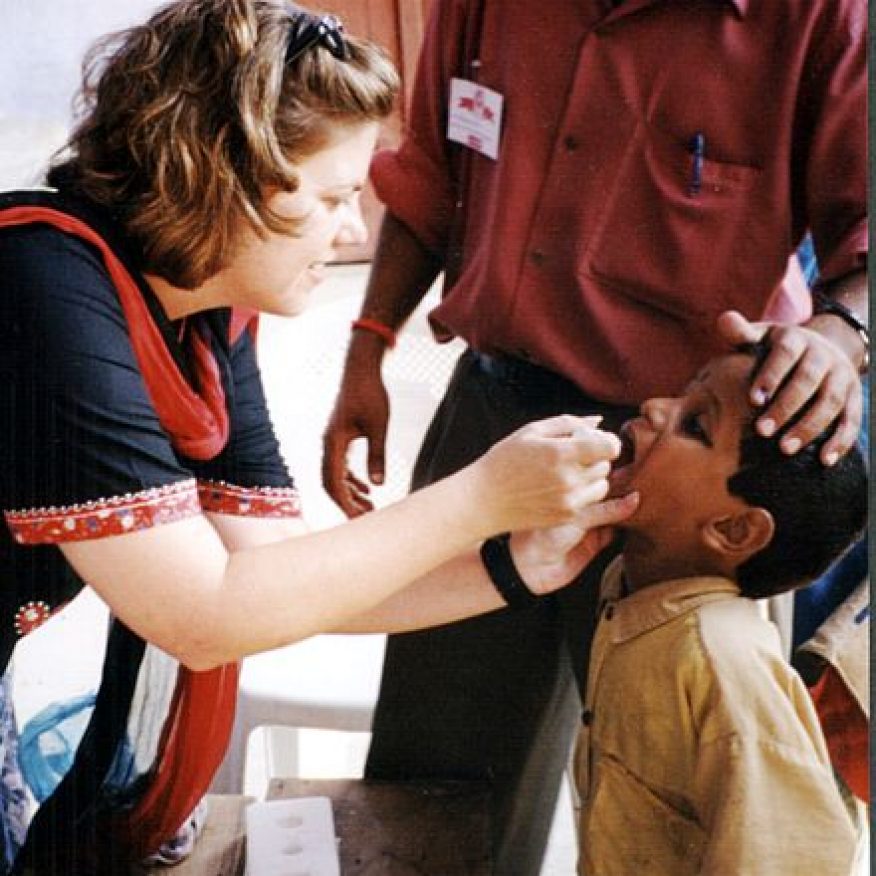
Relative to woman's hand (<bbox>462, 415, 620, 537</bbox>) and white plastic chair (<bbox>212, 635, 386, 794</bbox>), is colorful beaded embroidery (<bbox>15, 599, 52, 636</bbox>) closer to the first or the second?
white plastic chair (<bbox>212, 635, 386, 794</bbox>)

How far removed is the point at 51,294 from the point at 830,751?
0.60 metres

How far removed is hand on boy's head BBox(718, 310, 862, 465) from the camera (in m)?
0.79

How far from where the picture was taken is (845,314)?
0.80 meters

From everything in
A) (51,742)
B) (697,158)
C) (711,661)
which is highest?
(697,158)

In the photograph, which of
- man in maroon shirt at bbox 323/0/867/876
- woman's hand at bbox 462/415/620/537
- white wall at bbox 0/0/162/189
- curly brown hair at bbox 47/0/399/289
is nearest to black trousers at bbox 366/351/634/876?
man in maroon shirt at bbox 323/0/867/876

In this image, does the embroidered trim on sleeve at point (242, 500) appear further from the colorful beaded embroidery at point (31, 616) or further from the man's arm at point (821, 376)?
the man's arm at point (821, 376)

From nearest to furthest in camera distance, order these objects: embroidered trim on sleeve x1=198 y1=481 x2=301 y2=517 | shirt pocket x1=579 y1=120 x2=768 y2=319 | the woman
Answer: the woman < shirt pocket x1=579 y1=120 x2=768 y2=319 < embroidered trim on sleeve x1=198 y1=481 x2=301 y2=517

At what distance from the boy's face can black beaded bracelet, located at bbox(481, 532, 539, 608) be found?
95 millimetres

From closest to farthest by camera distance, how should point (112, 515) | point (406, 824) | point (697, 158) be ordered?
→ point (112, 515) < point (697, 158) < point (406, 824)

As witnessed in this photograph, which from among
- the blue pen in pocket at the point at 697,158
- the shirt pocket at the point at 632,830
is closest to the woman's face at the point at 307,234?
the blue pen in pocket at the point at 697,158

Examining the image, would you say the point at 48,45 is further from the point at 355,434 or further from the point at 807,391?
the point at 807,391

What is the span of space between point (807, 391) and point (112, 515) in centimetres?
45

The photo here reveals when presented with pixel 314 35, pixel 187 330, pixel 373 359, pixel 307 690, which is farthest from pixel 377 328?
pixel 307 690

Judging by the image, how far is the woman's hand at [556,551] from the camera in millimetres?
908
